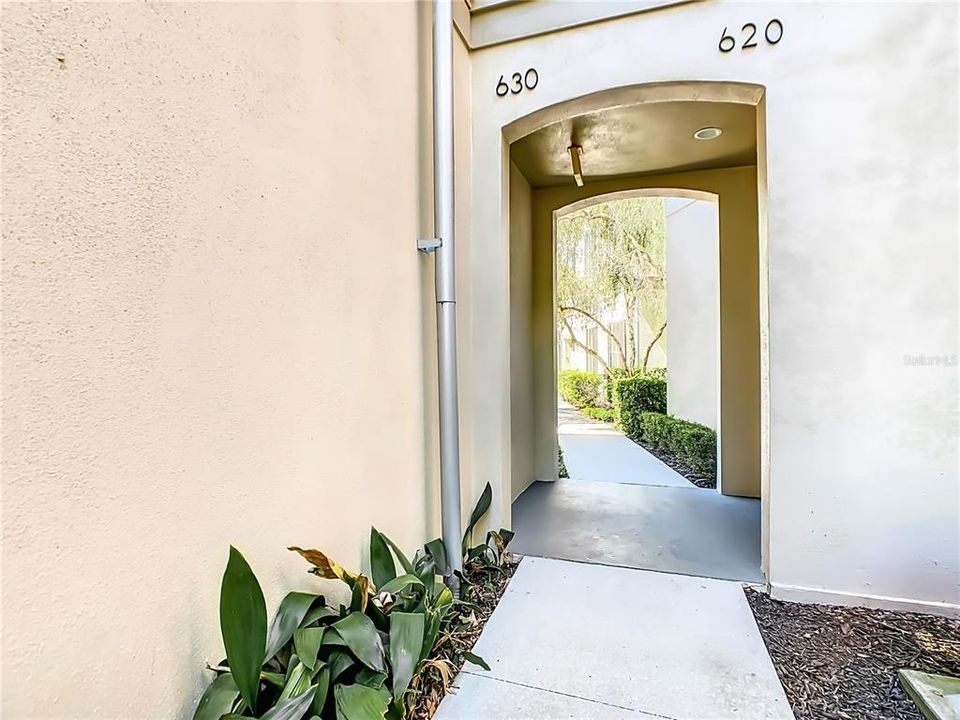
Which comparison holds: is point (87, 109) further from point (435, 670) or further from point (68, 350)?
point (435, 670)

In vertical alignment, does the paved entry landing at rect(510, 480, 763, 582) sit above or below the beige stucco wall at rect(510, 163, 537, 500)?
below

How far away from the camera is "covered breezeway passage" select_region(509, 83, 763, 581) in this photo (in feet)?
11.3

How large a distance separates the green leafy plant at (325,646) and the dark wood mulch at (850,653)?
4.91 ft

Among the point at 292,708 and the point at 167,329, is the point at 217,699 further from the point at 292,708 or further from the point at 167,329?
the point at 167,329

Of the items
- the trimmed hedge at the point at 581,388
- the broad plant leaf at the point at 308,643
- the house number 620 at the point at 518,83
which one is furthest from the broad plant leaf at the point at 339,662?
the trimmed hedge at the point at 581,388

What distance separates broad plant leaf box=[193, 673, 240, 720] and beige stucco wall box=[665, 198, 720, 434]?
6966mm

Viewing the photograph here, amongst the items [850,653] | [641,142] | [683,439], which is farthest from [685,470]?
[641,142]

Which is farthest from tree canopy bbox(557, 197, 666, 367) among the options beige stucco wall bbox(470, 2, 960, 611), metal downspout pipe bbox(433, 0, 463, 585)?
metal downspout pipe bbox(433, 0, 463, 585)

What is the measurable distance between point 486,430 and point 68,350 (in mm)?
2539

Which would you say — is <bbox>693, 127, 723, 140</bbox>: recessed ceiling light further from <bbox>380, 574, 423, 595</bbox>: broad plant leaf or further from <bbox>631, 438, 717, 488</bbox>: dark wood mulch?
<bbox>380, 574, 423, 595</bbox>: broad plant leaf

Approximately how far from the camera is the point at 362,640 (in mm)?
1713

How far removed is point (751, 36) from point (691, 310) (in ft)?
18.4

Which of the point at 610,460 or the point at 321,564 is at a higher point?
the point at 321,564

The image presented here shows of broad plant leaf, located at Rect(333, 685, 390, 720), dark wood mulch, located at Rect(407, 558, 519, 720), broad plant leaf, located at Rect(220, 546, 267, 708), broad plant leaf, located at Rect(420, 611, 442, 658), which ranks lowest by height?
dark wood mulch, located at Rect(407, 558, 519, 720)
